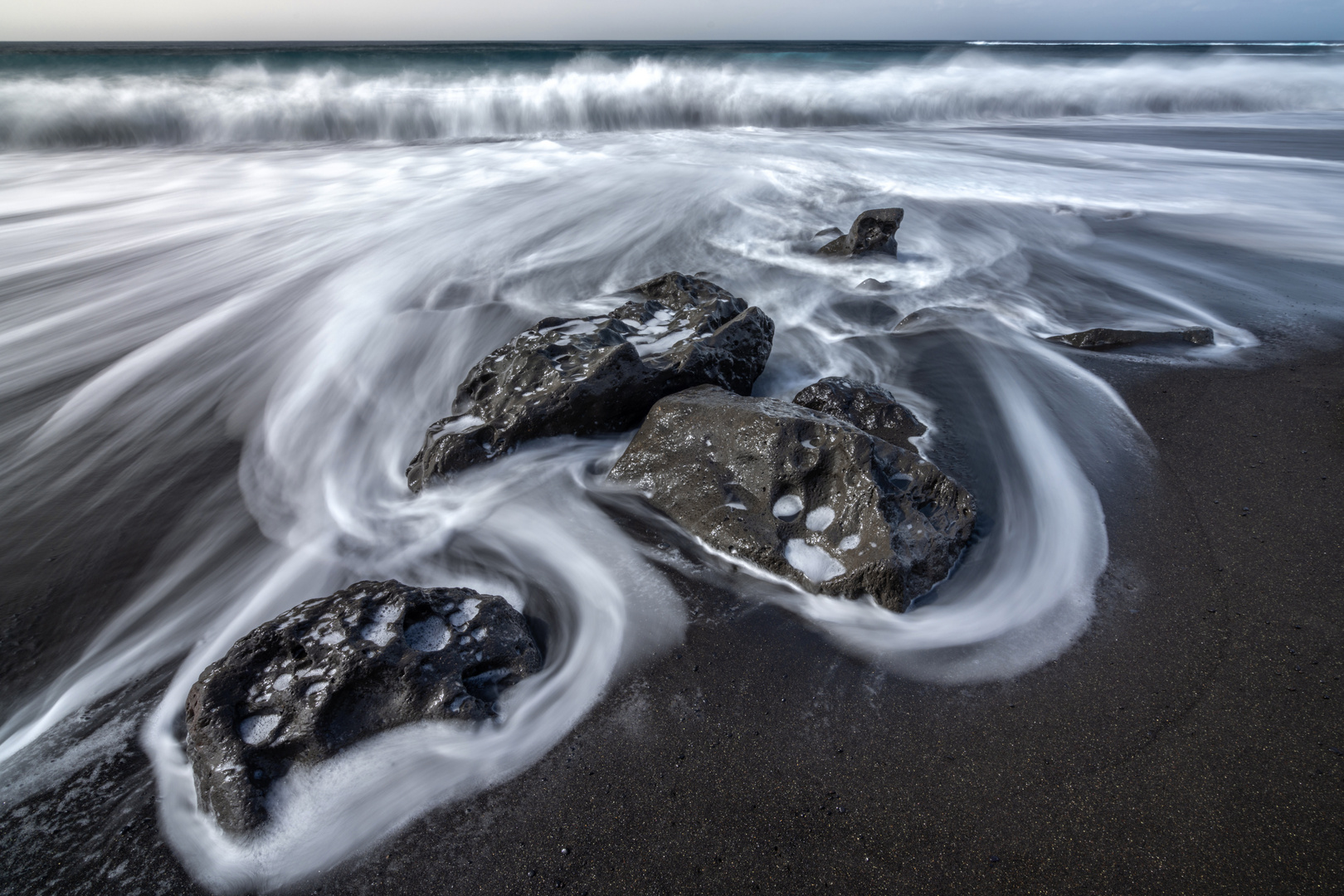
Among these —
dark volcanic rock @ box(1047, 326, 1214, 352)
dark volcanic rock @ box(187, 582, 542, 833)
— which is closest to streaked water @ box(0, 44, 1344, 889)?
dark volcanic rock @ box(187, 582, 542, 833)

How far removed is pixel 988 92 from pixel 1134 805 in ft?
59.8

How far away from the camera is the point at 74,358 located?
425 centimetres

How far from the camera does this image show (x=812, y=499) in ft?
8.29

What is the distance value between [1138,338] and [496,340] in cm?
386

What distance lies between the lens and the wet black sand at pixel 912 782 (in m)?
1.61

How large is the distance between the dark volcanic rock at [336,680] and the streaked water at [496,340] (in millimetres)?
74

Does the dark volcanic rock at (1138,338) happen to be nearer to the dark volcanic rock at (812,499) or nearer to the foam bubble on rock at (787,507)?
the dark volcanic rock at (812,499)

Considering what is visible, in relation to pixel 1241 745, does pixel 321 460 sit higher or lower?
lower

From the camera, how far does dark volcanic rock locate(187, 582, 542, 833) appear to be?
178cm

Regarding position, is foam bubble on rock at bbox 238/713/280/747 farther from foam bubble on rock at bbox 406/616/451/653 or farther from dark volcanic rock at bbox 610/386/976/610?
dark volcanic rock at bbox 610/386/976/610

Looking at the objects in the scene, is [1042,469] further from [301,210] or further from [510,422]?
[301,210]

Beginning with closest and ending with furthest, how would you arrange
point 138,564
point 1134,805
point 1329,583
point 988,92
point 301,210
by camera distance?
point 1134,805
point 1329,583
point 138,564
point 301,210
point 988,92

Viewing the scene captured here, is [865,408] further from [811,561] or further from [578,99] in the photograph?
[578,99]

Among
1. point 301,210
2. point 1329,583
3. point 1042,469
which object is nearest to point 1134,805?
point 1329,583
